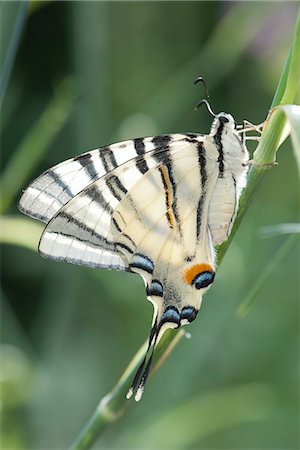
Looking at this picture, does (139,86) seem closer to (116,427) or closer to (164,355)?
(116,427)

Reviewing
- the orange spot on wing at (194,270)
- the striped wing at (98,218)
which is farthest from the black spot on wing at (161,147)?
the orange spot on wing at (194,270)

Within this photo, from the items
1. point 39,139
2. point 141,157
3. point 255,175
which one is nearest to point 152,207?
point 141,157

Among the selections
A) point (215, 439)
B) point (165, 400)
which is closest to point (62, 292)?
point (165, 400)

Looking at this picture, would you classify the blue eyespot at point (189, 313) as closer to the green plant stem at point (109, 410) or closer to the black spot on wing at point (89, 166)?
the green plant stem at point (109, 410)

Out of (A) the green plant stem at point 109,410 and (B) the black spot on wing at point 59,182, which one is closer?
(A) the green plant stem at point 109,410

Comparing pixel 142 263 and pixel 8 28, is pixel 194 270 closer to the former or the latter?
pixel 142 263

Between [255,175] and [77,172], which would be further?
[77,172]
